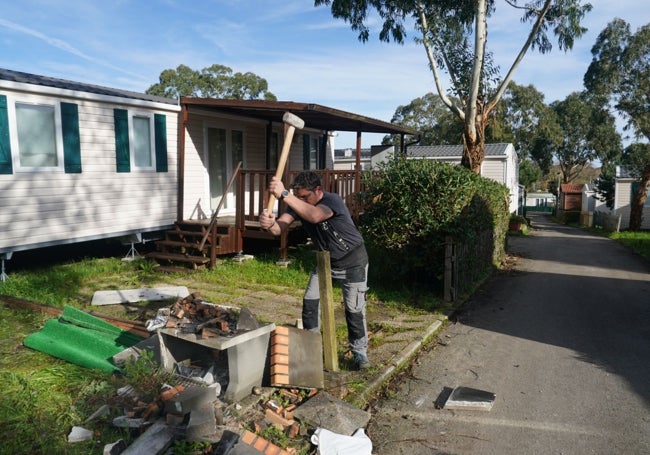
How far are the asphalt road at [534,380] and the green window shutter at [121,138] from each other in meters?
6.62

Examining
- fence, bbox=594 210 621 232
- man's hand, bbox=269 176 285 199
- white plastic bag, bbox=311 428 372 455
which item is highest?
man's hand, bbox=269 176 285 199

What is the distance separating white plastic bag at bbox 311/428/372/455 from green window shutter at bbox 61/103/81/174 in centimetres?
702

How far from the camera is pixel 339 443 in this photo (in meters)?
3.41

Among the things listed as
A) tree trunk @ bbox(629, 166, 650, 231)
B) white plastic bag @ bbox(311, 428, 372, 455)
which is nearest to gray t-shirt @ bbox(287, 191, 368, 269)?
white plastic bag @ bbox(311, 428, 372, 455)

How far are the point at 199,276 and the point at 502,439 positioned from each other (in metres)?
6.16

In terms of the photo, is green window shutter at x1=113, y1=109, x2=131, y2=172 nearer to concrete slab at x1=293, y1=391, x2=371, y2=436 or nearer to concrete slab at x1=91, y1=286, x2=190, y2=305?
concrete slab at x1=91, y1=286, x2=190, y2=305

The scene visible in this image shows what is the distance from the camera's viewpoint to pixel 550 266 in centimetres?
1235

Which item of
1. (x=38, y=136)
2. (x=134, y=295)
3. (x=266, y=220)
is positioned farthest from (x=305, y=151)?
(x=266, y=220)

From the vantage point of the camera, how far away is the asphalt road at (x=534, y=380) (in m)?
3.65

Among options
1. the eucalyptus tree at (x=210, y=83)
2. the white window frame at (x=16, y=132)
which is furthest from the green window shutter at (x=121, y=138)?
the eucalyptus tree at (x=210, y=83)

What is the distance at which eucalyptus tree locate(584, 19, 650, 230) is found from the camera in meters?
23.4

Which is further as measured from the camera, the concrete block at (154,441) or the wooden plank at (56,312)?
the wooden plank at (56,312)

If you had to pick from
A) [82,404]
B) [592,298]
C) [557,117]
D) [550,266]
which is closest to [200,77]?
[557,117]

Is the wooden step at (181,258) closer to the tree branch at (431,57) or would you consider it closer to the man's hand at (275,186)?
the man's hand at (275,186)
